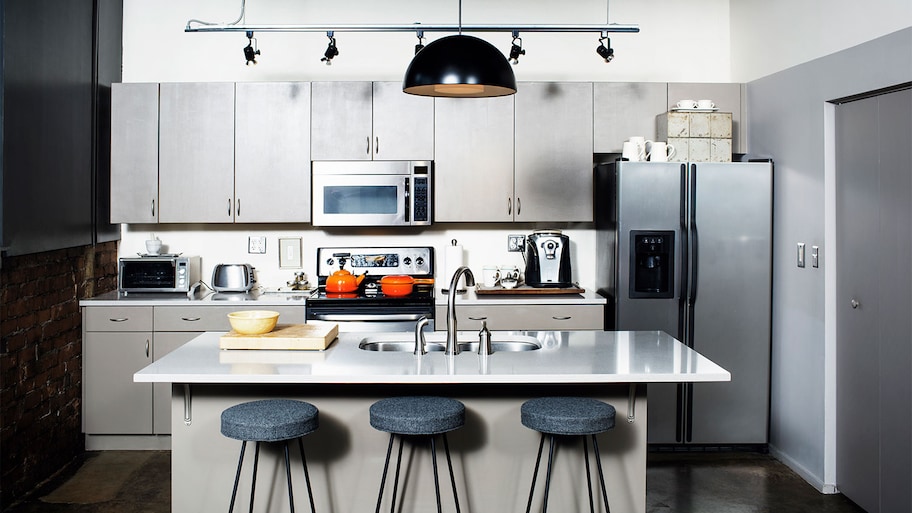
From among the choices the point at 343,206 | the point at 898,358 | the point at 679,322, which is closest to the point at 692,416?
the point at 679,322

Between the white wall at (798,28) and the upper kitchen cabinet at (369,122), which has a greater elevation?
the white wall at (798,28)

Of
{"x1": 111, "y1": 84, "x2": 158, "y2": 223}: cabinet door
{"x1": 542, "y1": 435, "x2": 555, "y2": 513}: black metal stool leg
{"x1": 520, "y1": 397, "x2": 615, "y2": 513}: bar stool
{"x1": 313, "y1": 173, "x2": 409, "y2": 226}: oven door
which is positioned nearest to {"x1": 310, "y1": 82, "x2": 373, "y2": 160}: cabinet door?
{"x1": 313, "y1": 173, "x2": 409, "y2": 226}: oven door

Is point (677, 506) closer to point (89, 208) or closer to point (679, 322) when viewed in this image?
point (679, 322)

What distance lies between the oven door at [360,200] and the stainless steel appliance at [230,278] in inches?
21.8

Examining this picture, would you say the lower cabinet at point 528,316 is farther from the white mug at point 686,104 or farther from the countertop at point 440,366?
the countertop at point 440,366

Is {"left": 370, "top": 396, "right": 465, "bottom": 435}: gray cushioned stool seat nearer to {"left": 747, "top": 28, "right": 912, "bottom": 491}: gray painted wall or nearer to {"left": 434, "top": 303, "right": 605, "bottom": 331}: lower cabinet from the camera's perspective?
{"left": 434, "top": 303, "right": 605, "bottom": 331}: lower cabinet

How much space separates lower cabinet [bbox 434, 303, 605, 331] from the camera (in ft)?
15.8

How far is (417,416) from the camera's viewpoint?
287 cm

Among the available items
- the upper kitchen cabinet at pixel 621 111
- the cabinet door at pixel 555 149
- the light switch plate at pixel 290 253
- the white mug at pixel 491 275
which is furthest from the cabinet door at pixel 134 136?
the upper kitchen cabinet at pixel 621 111

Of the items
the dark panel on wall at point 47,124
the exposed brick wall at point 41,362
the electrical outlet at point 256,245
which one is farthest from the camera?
the electrical outlet at point 256,245

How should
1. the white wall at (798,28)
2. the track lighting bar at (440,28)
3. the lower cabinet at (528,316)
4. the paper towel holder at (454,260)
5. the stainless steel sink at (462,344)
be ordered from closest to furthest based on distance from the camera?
the stainless steel sink at (462,344) < the white wall at (798,28) < the track lighting bar at (440,28) < the lower cabinet at (528,316) < the paper towel holder at (454,260)

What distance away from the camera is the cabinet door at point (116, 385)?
189 inches

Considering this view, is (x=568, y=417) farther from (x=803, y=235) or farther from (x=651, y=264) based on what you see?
(x=803, y=235)

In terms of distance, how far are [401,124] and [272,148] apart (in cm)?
78
